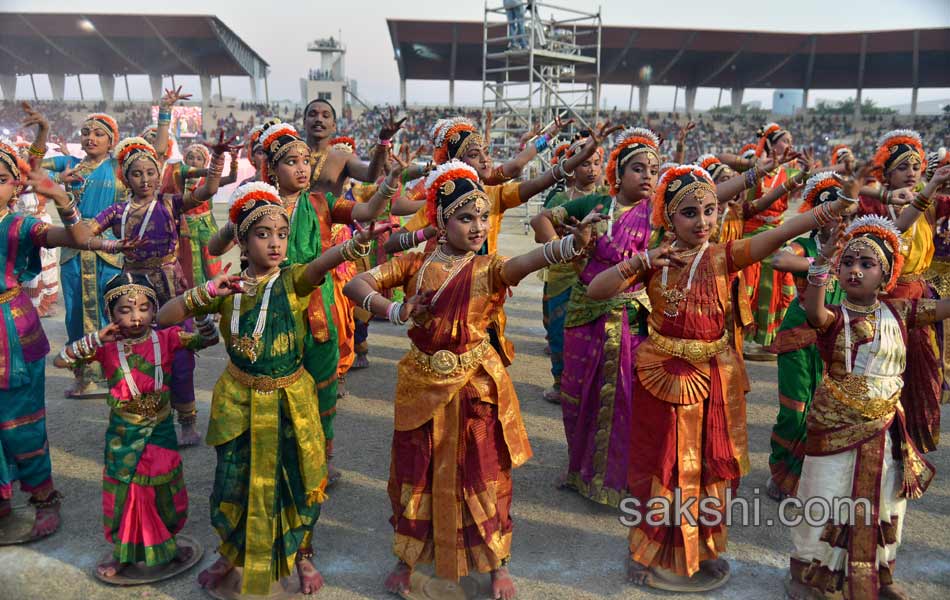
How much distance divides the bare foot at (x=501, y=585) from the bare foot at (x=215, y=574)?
4.78 feet

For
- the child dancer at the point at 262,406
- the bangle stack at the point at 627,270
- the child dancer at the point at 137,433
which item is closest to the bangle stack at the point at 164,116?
the child dancer at the point at 137,433

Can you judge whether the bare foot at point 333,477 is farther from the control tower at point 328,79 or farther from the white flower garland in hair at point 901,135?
the control tower at point 328,79

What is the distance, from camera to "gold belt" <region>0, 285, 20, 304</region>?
4.28 metres

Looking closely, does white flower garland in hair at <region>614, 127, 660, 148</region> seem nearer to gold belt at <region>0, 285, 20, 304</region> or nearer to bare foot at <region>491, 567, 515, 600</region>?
bare foot at <region>491, 567, 515, 600</region>

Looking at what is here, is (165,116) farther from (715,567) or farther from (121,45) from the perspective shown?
(121,45)

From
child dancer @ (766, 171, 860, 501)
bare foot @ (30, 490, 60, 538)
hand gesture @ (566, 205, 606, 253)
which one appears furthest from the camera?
child dancer @ (766, 171, 860, 501)

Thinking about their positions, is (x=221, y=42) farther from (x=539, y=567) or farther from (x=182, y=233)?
(x=539, y=567)

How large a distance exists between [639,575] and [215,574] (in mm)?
2365

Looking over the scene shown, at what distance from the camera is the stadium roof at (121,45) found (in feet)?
129

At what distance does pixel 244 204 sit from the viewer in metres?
3.69

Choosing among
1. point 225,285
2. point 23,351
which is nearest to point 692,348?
point 225,285

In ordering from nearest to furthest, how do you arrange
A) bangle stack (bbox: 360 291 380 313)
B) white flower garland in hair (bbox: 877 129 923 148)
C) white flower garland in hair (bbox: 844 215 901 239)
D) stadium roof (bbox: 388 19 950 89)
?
1. bangle stack (bbox: 360 291 380 313)
2. white flower garland in hair (bbox: 844 215 901 239)
3. white flower garland in hair (bbox: 877 129 923 148)
4. stadium roof (bbox: 388 19 950 89)

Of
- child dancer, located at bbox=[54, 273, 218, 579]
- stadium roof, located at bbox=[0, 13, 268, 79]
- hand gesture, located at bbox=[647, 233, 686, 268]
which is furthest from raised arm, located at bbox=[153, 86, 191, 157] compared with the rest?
stadium roof, located at bbox=[0, 13, 268, 79]

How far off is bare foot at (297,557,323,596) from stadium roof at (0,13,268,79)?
41784 mm
